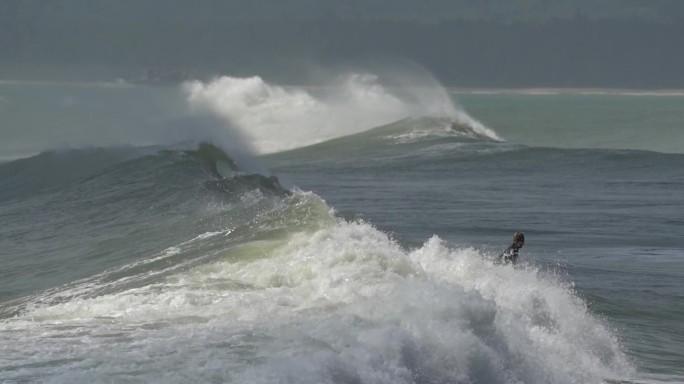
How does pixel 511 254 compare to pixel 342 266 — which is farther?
pixel 511 254

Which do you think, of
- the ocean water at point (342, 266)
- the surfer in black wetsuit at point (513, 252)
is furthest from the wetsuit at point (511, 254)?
the ocean water at point (342, 266)

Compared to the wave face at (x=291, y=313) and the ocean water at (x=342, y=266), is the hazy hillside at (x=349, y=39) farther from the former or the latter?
the wave face at (x=291, y=313)

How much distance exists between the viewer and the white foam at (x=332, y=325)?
Answer: 11484 mm

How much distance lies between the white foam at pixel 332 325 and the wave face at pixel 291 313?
0.02m

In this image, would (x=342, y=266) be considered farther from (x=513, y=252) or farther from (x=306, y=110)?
(x=306, y=110)

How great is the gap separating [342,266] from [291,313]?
154 cm

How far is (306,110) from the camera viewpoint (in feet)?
192

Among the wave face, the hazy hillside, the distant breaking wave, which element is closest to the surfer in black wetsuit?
the wave face

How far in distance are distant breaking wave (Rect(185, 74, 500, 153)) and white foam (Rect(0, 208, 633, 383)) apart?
112 ft

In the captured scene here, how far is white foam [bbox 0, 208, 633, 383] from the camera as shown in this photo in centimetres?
1148

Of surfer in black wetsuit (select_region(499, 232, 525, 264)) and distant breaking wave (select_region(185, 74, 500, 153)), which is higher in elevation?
distant breaking wave (select_region(185, 74, 500, 153))

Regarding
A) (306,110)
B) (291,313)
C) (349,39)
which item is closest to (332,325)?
(291,313)

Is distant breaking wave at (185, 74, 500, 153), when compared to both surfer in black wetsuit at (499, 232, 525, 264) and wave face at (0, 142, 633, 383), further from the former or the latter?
surfer in black wetsuit at (499, 232, 525, 264)

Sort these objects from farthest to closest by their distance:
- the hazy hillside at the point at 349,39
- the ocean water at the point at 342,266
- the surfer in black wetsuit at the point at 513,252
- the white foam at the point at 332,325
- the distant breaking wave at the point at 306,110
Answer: the hazy hillside at the point at 349,39 → the distant breaking wave at the point at 306,110 → the surfer in black wetsuit at the point at 513,252 → the ocean water at the point at 342,266 → the white foam at the point at 332,325
